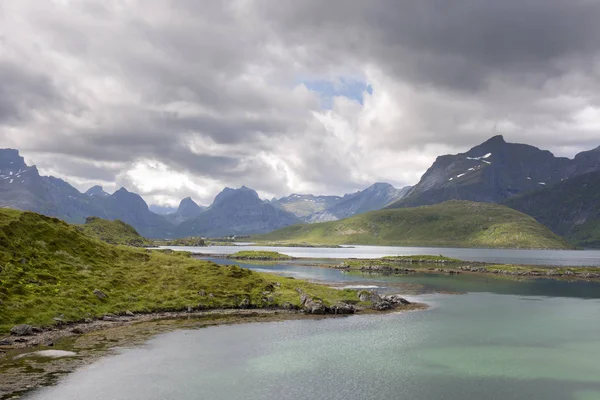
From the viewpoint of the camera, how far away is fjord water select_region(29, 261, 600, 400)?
44.9 meters

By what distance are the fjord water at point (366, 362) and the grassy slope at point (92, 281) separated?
18766 mm

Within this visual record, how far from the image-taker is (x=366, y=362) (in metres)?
56.1

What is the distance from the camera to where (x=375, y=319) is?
3346 inches

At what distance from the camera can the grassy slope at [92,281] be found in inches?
2803

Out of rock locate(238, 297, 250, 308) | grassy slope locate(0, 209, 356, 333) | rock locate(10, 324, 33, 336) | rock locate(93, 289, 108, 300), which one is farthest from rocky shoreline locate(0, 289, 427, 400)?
rock locate(93, 289, 108, 300)

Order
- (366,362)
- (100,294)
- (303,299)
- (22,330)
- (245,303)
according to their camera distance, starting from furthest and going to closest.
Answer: (303,299)
(245,303)
(100,294)
(22,330)
(366,362)

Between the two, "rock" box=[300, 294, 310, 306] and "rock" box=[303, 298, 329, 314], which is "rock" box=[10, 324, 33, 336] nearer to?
"rock" box=[303, 298, 329, 314]

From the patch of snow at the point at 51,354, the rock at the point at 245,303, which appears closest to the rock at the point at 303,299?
the rock at the point at 245,303

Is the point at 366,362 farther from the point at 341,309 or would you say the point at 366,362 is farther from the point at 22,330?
the point at 22,330

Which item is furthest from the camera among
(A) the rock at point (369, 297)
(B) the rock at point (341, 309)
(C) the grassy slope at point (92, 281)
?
(A) the rock at point (369, 297)

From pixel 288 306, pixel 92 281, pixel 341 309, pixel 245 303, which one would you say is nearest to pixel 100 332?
pixel 92 281

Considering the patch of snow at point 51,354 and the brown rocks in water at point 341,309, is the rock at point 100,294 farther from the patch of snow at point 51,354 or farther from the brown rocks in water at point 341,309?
the brown rocks in water at point 341,309

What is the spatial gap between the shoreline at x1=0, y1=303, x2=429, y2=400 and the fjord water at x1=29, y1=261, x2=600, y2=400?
8.31ft

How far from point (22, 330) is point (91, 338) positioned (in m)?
9.74
